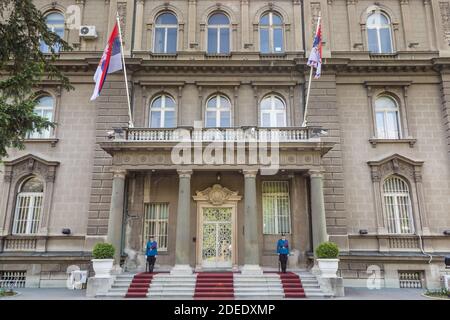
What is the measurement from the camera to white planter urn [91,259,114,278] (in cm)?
1457

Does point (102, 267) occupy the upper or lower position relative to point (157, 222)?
lower

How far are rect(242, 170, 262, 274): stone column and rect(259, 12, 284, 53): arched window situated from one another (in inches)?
329

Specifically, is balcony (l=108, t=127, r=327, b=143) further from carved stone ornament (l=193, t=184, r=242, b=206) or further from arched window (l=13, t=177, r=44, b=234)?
arched window (l=13, t=177, r=44, b=234)

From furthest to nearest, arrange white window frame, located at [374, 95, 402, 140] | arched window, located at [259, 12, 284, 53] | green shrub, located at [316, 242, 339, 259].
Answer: arched window, located at [259, 12, 284, 53] → white window frame, located at [374, 95, 402, 140] → green shrub, located at [316, 242, 339, 259]

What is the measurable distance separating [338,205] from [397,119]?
618 cm

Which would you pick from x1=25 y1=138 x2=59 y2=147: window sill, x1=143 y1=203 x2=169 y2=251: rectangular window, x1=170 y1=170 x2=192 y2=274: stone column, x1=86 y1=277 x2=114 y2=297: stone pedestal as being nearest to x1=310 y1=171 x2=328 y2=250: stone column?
x1=170 y1=170 x2=192 y2=274: stone column

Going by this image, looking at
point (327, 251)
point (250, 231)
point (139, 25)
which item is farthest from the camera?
point (139, 25)

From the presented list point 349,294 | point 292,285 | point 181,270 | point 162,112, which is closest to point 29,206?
point 162,112

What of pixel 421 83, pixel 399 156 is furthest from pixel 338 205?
pixel 421 83

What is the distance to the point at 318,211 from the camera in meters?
16.1

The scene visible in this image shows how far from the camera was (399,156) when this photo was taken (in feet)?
60.4

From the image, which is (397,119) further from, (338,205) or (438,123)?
(338,205)

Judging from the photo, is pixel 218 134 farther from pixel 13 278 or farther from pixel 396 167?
pixel 13 278

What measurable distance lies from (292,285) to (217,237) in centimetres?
480
